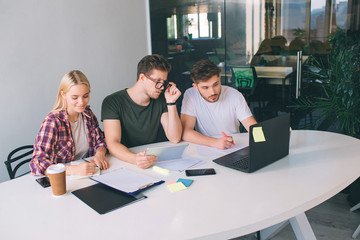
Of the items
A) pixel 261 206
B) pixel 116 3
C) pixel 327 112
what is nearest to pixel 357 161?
pixel 261 206

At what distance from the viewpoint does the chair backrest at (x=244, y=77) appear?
387 centimetres

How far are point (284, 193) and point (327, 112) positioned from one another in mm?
1922

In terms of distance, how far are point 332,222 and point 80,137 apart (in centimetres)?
201

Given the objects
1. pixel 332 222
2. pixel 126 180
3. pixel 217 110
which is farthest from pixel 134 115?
pixel 332 222

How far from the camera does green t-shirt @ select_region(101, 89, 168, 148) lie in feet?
7.45

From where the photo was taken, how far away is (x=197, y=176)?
1720 millimetres

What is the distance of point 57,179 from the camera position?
4.95 feet

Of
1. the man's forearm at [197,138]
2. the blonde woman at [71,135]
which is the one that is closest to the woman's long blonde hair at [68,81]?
the blonde woman at [71,135]

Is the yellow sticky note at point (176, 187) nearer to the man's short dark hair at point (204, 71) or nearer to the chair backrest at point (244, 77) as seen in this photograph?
the man's short dark hair at point (204, 71)

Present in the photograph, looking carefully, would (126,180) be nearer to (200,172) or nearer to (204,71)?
(200,172)

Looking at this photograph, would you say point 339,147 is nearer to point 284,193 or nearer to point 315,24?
point 284,193

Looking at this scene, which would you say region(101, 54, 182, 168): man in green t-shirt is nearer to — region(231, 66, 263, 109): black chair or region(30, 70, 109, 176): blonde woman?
region(30, 70, 109, 176): blonde woman

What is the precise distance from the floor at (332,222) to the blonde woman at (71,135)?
126 cm

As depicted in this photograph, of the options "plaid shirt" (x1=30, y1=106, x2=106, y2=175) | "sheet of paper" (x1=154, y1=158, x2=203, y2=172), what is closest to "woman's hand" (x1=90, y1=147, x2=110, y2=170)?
"plaid shirt" (x1=30, y1=106, x2=106, y2=175)
